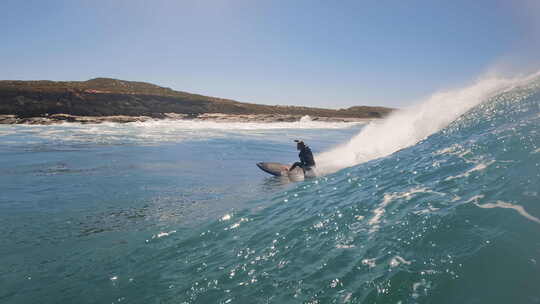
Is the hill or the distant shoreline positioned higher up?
the hill

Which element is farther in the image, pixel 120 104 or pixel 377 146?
pixel 120 104

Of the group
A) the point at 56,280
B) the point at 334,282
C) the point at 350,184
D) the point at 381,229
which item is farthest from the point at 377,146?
the point at 56,280

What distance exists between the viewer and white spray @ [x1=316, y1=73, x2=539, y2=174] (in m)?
18.5

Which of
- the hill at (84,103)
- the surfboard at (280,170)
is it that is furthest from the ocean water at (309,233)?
the hill at (84,103)

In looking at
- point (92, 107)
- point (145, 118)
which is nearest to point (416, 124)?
point (145, 118)

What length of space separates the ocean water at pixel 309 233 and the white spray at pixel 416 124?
10.7ft

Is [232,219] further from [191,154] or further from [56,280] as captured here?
[191,154]

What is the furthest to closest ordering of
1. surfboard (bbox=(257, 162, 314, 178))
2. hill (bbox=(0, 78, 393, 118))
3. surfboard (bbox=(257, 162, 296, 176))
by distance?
hill (bbox=(0, 78, 393, 118)), surfboard (bbox=(257, 162, 296, 176)), surfboard (bbox=(257, 162, 314, 178))

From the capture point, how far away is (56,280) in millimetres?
6500

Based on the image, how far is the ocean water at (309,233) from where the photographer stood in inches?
184

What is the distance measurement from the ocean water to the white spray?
3256 mm

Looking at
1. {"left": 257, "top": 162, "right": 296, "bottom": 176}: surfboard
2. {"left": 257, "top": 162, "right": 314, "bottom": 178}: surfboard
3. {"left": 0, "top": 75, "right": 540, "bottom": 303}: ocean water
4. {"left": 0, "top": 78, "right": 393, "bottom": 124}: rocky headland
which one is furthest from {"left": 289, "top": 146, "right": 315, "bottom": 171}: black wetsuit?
{"left": 0, "top": 78, "right": 393, "bottom": 124}: rocky headland

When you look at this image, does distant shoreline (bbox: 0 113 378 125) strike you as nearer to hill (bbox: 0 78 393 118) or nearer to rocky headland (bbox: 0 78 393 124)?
rocky headland (bbox: 0 78 393 124)

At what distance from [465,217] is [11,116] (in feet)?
206
